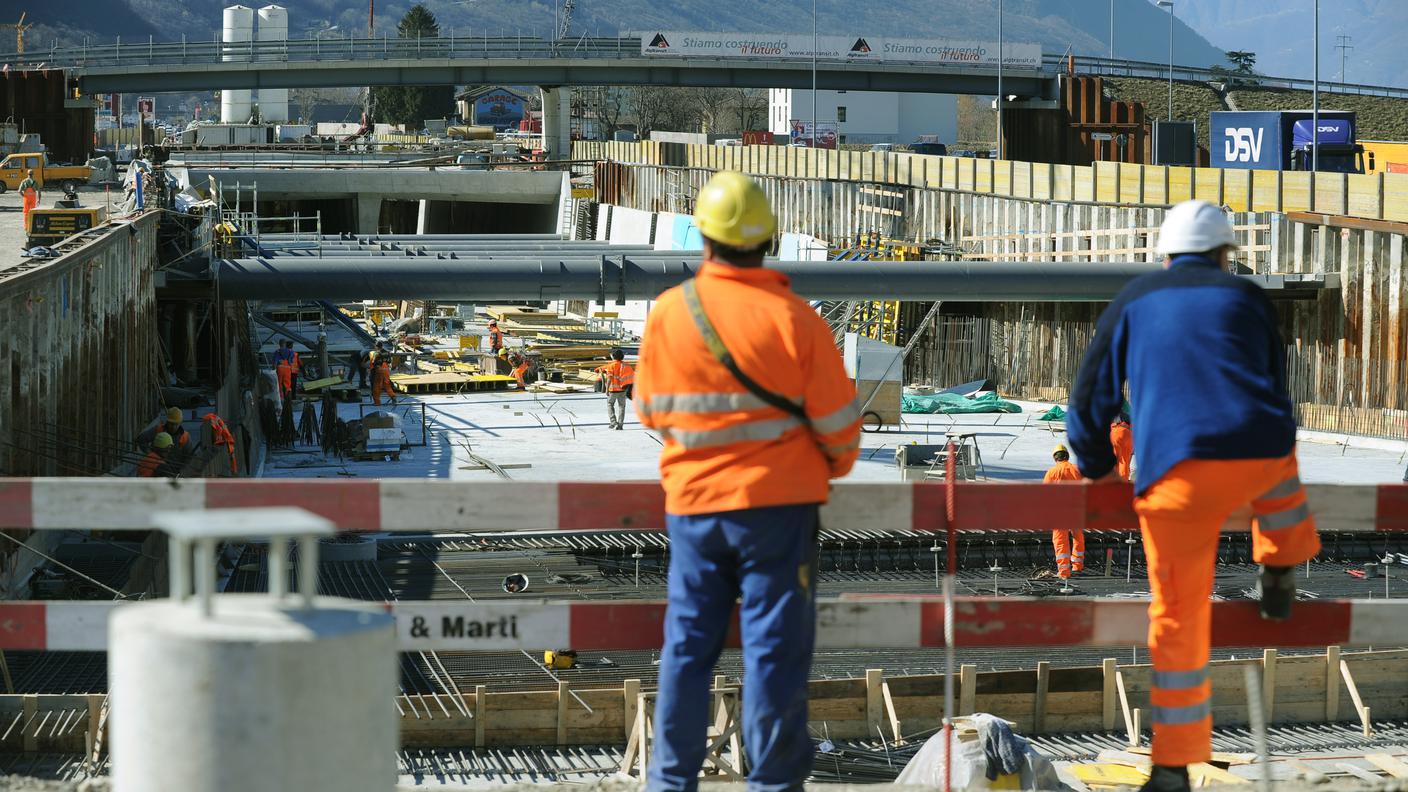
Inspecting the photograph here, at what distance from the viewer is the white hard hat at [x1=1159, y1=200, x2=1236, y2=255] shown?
5.26 m

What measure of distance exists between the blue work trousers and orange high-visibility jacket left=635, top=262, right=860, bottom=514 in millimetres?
75

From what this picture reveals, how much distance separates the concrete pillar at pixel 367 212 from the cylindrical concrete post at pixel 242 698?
6869cm

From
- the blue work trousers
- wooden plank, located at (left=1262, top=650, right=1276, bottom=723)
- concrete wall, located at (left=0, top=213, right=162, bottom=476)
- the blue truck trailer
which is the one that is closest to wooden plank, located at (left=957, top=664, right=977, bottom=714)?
wooden plank, located at (left=1262, top=650, right=1276, bottom=723)

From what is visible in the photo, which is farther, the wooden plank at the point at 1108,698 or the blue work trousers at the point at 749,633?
the wooden plank at the point at 1108,698

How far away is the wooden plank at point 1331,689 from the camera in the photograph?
13.9m

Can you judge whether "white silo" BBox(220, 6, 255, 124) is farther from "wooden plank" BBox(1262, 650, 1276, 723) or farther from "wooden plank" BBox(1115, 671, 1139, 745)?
"wooden plank" BBox(1262, 650, 1276, 723)

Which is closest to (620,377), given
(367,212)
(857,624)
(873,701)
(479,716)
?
(873,701)

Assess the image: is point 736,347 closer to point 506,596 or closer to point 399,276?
point 506,596

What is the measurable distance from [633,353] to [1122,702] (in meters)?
27.3

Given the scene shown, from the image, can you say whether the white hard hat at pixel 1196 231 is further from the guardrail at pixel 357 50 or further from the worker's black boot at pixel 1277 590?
the guardrail at pixel 357 50

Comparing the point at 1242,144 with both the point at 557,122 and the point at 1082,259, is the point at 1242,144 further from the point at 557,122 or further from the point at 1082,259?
the point at 557,122

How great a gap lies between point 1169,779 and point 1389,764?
24.2 feet

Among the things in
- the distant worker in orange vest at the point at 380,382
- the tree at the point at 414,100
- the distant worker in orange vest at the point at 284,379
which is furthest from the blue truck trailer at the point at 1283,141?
the tree at the point at 414,100

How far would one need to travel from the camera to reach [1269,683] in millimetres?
13617
